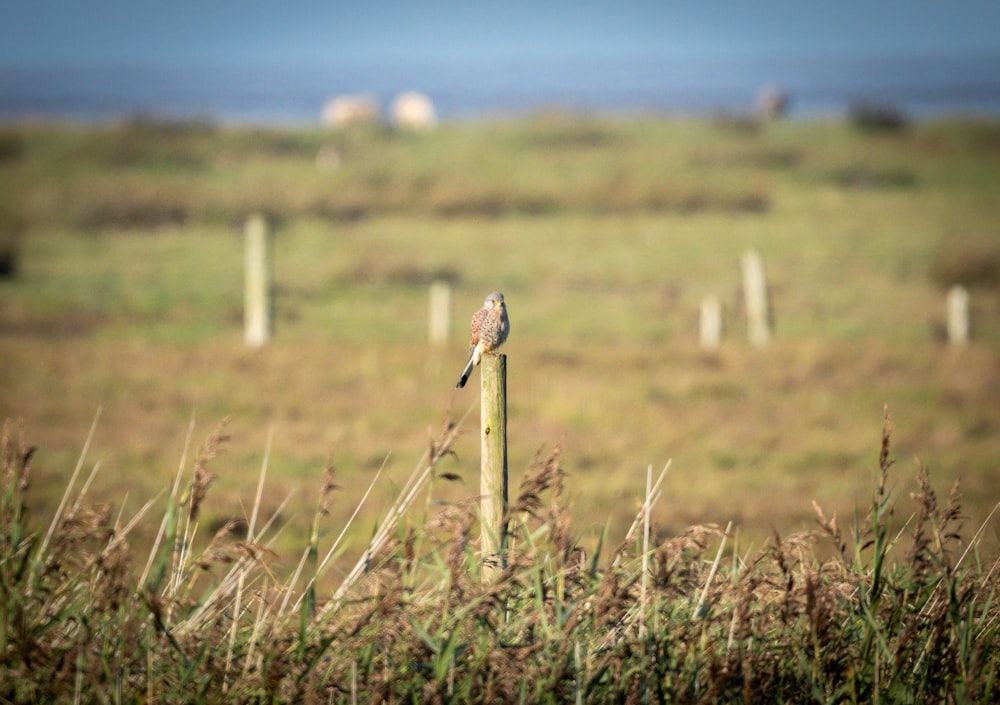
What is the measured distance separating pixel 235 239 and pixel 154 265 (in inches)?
172

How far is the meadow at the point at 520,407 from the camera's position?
378 centimetres

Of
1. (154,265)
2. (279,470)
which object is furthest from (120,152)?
(279,470)

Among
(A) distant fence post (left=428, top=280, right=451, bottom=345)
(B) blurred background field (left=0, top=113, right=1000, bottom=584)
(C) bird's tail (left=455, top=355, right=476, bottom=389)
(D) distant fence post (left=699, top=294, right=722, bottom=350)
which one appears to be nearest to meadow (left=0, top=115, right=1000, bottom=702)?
(B) blurred background field (left=0, top=113, right=1000, bottom=584)

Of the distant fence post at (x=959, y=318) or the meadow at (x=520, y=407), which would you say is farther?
the distant fence post at (x=959, y=318)

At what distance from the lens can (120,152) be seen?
150ft

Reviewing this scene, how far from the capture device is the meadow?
3779 millimetres

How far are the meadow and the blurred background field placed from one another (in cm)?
11

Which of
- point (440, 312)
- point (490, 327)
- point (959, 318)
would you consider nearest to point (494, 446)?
point (490, 327)

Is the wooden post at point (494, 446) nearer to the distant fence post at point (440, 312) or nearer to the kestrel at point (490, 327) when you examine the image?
the kestrel at point (490, 327)

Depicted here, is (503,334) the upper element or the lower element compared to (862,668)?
upper

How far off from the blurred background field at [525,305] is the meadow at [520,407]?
0.36 ft

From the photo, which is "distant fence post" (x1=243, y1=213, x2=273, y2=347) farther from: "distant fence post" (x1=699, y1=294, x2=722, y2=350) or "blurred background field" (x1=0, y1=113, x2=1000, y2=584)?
"distant fence post" (x1=699, y1=294, x2=722, y2=350)

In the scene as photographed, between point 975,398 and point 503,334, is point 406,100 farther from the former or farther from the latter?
point 503,334

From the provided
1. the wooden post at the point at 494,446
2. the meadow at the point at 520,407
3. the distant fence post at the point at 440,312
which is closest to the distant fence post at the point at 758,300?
the meadow at the point at 520,407
